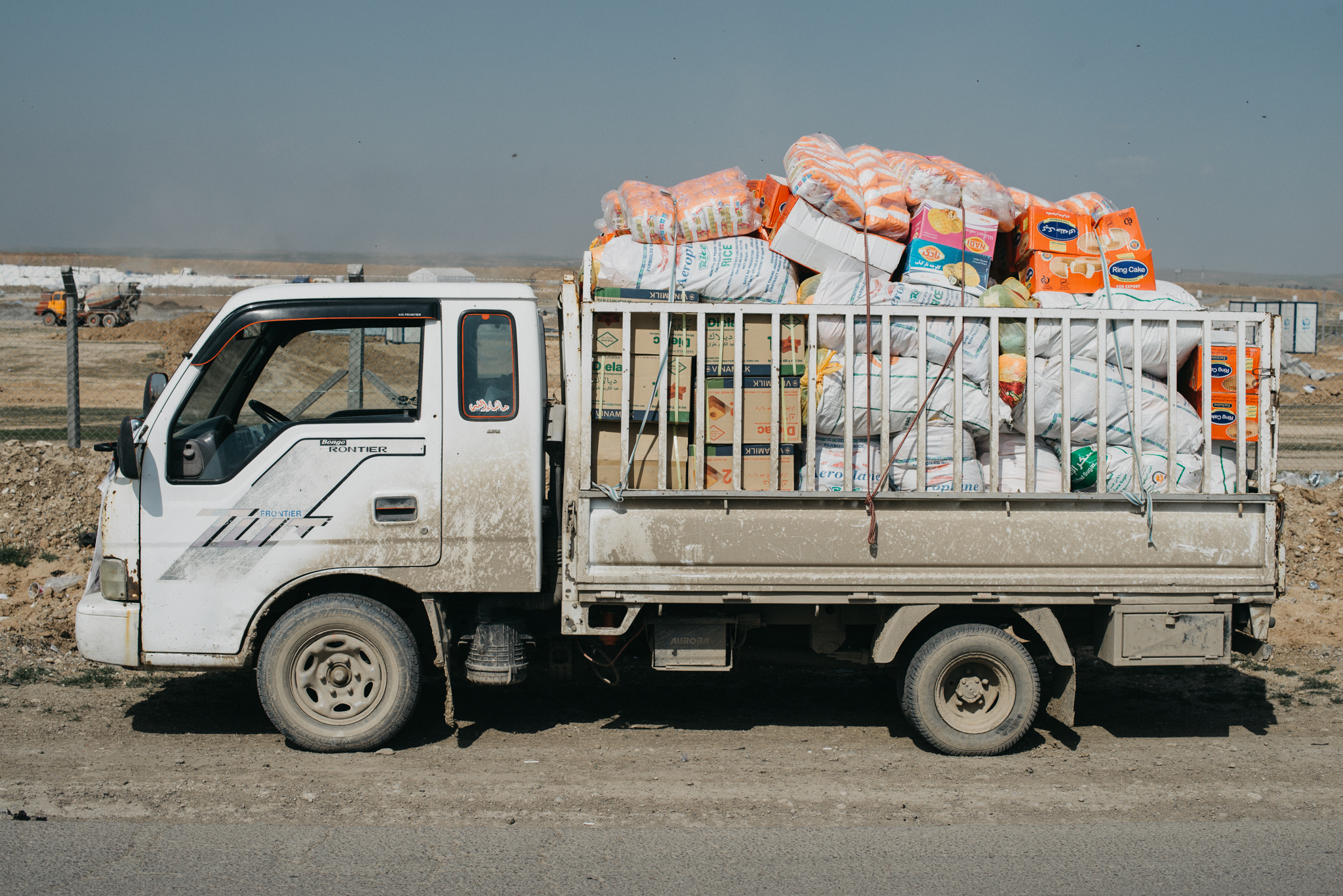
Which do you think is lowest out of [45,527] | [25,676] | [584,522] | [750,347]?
[25,676]

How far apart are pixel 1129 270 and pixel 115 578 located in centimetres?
560

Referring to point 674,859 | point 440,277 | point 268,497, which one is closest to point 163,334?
point 440,277

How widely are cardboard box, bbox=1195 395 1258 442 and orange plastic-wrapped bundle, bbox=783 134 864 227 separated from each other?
2.10 m

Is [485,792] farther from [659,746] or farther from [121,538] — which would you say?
[121,538]

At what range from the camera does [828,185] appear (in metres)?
5.47

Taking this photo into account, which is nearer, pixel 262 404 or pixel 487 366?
pixel 487 366

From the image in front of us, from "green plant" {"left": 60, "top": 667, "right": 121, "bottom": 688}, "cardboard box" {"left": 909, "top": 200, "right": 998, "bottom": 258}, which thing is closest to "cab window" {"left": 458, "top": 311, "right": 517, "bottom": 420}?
"cardboard box" {"left": 909, "top": 200, "right": 998, "bottom": 258}

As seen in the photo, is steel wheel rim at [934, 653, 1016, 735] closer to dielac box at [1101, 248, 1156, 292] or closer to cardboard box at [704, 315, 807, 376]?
cardboard box at [704, 315, 807, 376]

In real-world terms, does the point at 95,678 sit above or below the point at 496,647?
below

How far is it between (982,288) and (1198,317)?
1.08 metres

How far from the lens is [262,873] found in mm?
3980

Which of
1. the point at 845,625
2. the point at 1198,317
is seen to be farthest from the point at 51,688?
the point at 1198,317

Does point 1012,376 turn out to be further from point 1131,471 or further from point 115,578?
point 115,578

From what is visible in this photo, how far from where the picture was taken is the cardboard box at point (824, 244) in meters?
5.51
